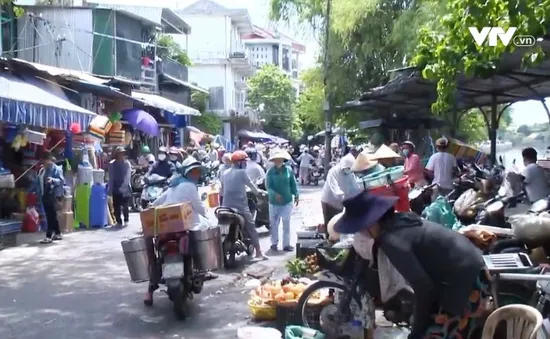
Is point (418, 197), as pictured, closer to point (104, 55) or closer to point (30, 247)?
point (30, 247)

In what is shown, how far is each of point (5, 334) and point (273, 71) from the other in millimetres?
49392

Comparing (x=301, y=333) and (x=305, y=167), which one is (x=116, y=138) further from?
(x=301, y=333)

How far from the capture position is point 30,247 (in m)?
13.3

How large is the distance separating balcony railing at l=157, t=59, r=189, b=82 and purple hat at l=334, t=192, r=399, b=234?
96.2ft

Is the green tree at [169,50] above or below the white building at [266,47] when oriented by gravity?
below

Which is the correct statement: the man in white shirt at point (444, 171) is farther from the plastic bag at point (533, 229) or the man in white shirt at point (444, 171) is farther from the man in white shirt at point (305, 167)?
the man in white shirt at point (305, 167)

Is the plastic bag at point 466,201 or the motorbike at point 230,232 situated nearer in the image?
the plastic bag at point 466,201

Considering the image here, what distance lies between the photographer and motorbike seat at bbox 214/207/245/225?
10.9 m

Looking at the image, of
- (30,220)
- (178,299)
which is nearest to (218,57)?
(30,220)

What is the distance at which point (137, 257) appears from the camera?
8.30 metres

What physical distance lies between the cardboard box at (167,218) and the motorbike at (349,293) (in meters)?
1.77

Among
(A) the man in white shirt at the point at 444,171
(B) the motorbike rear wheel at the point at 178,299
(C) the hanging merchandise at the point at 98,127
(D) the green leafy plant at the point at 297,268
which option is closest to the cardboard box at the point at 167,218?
(B) the motorbike rear wheel at the point at 178,299

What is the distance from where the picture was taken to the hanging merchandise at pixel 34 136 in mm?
14875

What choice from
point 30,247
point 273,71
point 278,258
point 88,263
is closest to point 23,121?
point 30,247
